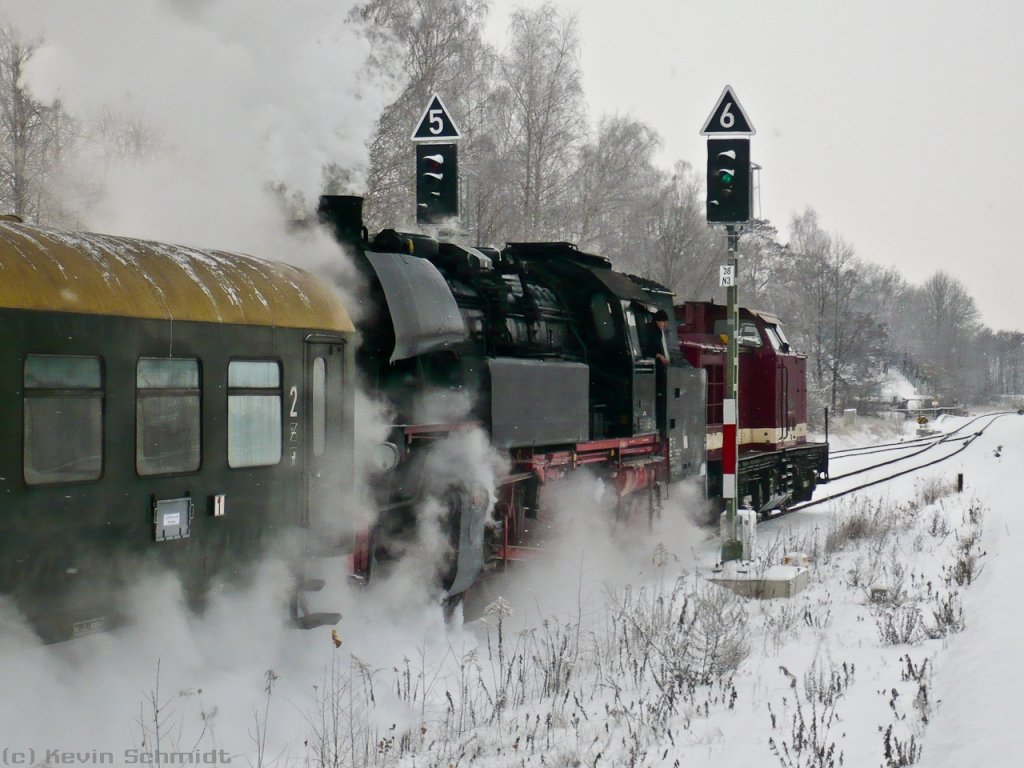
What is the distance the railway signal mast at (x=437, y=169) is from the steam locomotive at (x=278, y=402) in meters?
1.51

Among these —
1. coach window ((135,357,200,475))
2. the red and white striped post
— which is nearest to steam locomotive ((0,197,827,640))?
coach window ((135,357,200,475))

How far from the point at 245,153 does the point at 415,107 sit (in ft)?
45.5

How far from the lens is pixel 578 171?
110 ft

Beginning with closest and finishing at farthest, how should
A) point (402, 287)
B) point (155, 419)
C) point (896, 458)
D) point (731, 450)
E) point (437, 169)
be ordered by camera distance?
point (155, 419) → point (402, 287) → point (731, 450) → point (437, 169) → point (896, 458)

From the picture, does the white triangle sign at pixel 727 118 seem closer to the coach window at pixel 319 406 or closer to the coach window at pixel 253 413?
the coach window at pixel 319 406

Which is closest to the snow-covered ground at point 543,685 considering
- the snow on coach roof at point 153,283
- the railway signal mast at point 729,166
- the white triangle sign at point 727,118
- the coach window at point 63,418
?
the coach window at point 63,418

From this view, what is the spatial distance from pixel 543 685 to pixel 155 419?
3440mm

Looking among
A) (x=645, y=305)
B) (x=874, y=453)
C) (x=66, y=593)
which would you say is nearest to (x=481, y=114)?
(x=874, y=453)

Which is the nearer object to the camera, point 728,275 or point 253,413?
point 253,413

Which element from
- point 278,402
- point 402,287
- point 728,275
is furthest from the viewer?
point 728,275

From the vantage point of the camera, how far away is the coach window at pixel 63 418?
5.17m

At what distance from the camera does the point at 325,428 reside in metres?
7.26

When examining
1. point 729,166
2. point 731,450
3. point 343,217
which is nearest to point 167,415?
point 343,217

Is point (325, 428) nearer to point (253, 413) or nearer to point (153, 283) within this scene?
point (253, 413)
